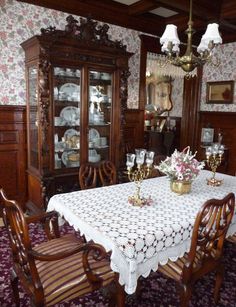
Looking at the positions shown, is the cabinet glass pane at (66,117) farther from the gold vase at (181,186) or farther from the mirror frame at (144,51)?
the gold vase at (181,186)

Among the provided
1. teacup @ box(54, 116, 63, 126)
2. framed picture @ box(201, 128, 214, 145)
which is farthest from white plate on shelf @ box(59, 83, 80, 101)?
framed picture @ box(201, 128, 214, 145)

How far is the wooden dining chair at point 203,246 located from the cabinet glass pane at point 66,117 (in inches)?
77.0

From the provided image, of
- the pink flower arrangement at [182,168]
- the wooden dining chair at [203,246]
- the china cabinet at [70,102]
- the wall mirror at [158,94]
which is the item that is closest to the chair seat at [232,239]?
the wooden dining chair at [203,246]

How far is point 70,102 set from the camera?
3336 millimetres

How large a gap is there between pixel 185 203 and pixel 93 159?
1.81m

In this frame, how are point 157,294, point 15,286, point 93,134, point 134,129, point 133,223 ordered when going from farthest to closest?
point 134,129, point 93,134, point 157,294, point 15,286, point 133,223

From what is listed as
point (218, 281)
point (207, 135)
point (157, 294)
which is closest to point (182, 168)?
point (218, 281)

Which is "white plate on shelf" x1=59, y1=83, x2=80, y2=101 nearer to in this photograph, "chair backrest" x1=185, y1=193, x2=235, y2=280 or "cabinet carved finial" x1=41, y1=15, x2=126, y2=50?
"cabinet carved finial" x1=41, y1=15, x2=126, y2=50

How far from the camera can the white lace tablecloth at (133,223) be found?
146 centimetres

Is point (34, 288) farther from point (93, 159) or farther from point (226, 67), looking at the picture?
point (226, 67)

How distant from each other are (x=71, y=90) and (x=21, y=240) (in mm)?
2266

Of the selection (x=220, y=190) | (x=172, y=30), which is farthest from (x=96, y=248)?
(x=172, y=30)

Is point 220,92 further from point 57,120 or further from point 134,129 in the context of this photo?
point 57,120

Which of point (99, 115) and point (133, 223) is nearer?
point (133, 223)
